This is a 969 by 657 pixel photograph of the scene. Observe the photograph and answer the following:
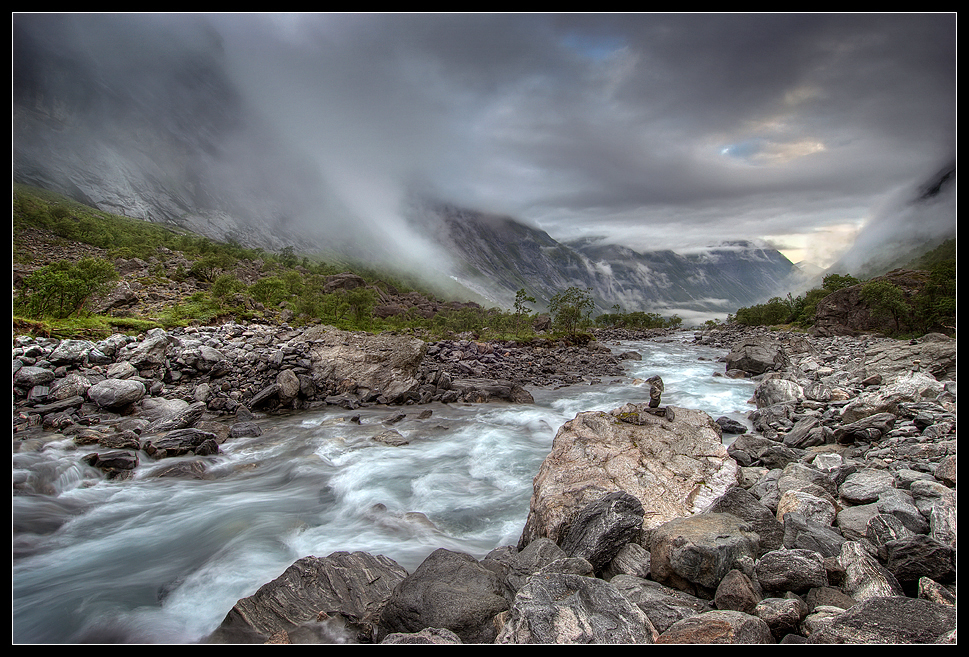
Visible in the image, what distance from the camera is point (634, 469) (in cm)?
974

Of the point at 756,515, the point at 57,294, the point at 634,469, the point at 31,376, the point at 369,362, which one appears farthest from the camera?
the point at 369,362

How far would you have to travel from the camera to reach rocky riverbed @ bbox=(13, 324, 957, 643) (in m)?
4.74

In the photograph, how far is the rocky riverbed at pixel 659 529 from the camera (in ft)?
15.6

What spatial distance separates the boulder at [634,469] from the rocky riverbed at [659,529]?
0.19 ft

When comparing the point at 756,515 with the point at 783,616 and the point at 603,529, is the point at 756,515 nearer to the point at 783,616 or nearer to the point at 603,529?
the point at 603,529

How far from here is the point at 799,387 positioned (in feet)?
65.7

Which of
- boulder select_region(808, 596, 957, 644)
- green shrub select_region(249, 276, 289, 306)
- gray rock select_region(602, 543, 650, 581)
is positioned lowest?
gray rock select_region(602, 543, 650, 581)

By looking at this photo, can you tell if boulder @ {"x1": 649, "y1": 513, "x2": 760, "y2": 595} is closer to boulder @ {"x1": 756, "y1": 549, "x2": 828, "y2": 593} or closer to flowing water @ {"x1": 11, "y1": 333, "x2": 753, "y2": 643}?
boulder @ {"x1": 756, "y1": 549, "x2": 828, "y2": 593}

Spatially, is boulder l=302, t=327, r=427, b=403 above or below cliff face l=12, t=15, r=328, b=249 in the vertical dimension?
below

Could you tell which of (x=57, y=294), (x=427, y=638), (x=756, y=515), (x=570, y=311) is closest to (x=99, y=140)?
(x=57, y=294)

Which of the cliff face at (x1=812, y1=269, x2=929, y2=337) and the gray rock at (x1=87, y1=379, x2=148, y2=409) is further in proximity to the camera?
the cliff face at (x1=812, y1=269, x2=929, y2=337)

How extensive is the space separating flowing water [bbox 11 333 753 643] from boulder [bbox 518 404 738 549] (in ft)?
6.69

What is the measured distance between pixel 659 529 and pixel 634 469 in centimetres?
309

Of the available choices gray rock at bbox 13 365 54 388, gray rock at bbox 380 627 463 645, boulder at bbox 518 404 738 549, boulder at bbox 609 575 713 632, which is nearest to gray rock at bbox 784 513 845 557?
boulder at bbox 518 404 738 549
